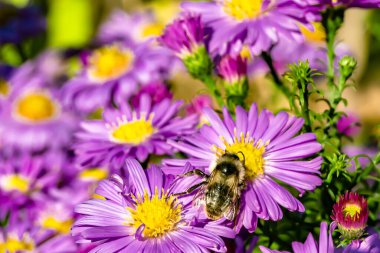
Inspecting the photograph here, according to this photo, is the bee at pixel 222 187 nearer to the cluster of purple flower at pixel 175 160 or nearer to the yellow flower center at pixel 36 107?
the cluster of purple flower at pixel 175 160

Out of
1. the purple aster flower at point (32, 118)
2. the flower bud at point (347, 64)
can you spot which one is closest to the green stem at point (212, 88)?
the flower bud at point (347, 64)

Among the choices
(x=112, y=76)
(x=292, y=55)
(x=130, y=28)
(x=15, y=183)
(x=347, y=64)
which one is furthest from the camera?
(x=130, y=28)

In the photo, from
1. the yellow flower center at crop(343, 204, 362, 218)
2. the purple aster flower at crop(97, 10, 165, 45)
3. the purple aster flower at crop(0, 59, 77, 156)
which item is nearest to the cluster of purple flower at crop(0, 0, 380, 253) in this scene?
the yellow flower center at crop(343, 204, 362, 218)

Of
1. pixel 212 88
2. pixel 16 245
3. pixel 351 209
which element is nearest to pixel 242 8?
pixel 212 88

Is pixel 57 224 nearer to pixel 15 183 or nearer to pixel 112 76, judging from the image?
pixel 15 183

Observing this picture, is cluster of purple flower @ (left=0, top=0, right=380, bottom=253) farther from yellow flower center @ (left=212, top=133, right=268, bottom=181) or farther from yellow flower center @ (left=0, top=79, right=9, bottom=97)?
yellow flower center @ (left=0, top=79, right=9, bottom=97)

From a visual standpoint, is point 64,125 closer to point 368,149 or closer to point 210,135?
point 368,149

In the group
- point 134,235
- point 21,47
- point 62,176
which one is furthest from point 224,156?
point 21,47
